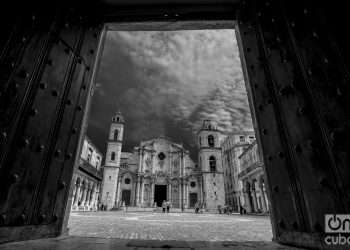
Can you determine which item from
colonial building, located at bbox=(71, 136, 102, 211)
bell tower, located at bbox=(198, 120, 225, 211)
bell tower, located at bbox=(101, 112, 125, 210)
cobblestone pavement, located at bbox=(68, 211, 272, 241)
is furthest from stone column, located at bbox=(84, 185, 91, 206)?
cobblestone pavement, located at bbox=(68, 211, 272, 241)

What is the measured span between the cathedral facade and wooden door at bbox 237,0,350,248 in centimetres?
3363

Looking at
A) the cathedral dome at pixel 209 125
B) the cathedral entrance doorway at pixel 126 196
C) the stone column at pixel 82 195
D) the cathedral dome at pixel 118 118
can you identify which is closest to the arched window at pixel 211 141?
the cathedral dome at pixel 209 125

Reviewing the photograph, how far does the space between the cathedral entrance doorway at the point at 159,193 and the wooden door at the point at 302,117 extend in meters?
38.1

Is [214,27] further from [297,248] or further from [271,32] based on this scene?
[297,248]

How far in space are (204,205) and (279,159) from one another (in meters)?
35.1

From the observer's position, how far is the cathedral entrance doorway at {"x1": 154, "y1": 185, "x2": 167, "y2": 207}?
37250 mm

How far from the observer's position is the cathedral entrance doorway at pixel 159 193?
37.2 m

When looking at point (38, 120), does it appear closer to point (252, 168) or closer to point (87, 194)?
point (252, 168)

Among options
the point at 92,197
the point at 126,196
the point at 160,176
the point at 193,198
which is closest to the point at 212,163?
the point at 193,198

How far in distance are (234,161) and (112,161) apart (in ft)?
88.6

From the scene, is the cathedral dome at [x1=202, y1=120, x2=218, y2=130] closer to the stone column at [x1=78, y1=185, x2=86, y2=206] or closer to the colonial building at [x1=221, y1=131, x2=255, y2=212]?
the colonial building at [x1=221, y1=131, x2=255, y2=212]

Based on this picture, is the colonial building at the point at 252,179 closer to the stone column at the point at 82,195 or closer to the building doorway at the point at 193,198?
the building doorway at the point at 193,198

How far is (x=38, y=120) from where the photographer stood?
178cm

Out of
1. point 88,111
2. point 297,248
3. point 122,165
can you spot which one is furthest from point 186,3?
point 122,165
